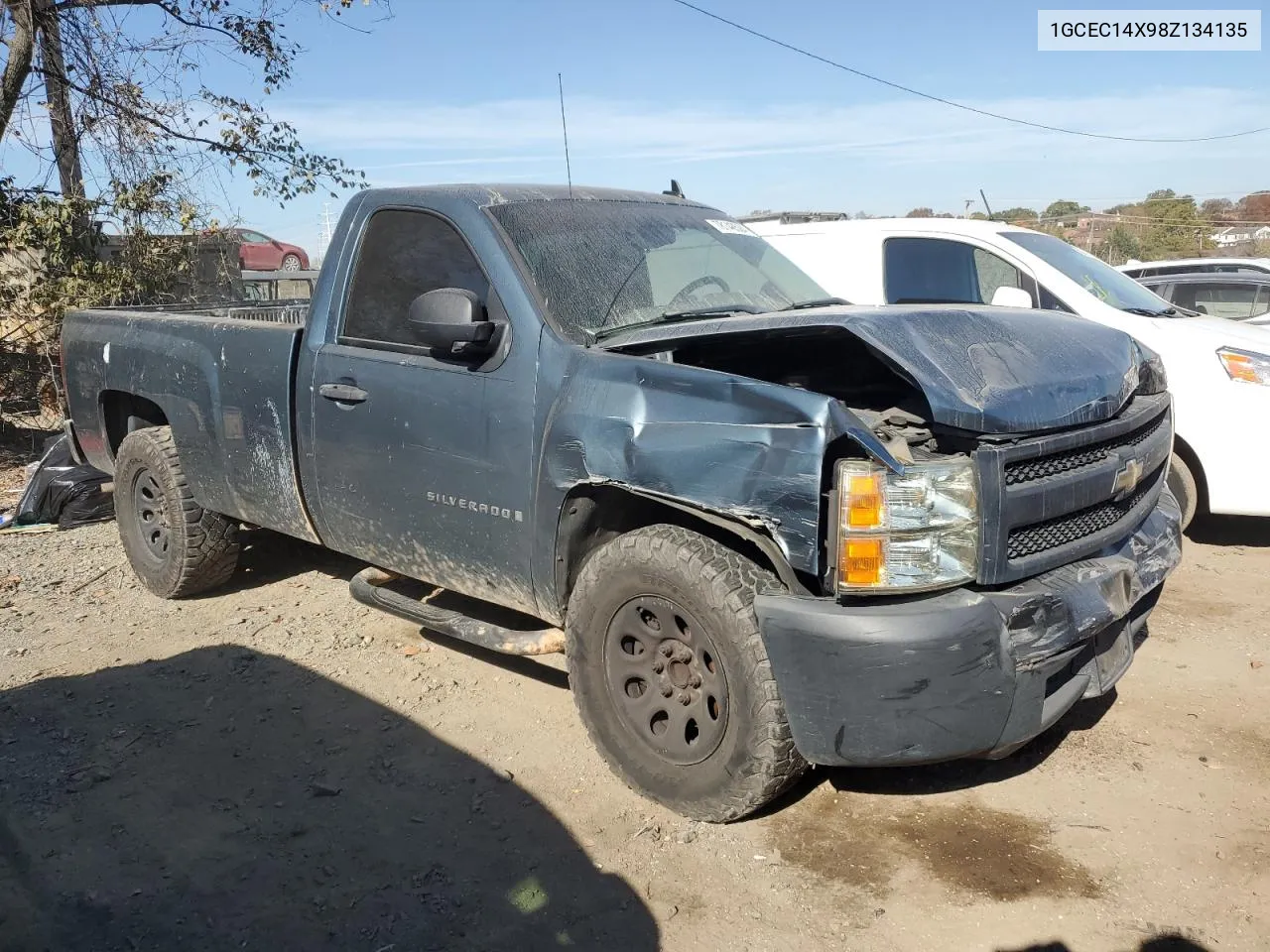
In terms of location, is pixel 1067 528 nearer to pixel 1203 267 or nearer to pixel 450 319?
pixel 450 319

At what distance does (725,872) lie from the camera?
3.00 m

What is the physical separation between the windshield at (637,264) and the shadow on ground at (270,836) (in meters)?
Result: 1.69

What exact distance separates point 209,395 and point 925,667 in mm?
3630

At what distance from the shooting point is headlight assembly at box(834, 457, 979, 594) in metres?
2.72

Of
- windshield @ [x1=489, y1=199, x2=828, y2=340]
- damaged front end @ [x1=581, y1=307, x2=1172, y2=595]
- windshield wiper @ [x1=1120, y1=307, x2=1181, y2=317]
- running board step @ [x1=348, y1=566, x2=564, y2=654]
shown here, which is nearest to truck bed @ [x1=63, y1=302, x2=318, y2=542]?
running board step @ [x1=348, y1=566, x2=564, y2=654]

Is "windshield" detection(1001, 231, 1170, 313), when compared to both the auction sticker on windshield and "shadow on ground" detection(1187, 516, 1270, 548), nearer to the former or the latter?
"shadow on ground" detection(1187, 516, 1270, 548)

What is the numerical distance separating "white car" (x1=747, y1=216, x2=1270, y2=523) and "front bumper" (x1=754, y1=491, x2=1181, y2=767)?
3.11 m

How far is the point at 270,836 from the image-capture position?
3.27 meters

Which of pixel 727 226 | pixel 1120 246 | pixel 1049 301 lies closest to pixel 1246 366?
pixel 1049 301

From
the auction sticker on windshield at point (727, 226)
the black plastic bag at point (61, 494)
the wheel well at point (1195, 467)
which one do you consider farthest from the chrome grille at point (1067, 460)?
the black plastic bag at point (61, 494)

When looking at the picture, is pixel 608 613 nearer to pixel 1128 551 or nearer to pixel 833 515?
pixel 833 515

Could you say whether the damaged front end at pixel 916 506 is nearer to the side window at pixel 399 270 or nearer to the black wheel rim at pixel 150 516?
the side window at pixel 399 270

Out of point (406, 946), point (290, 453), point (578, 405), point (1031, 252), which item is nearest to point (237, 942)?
point (406, 946)

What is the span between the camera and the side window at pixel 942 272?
21.6 feet
